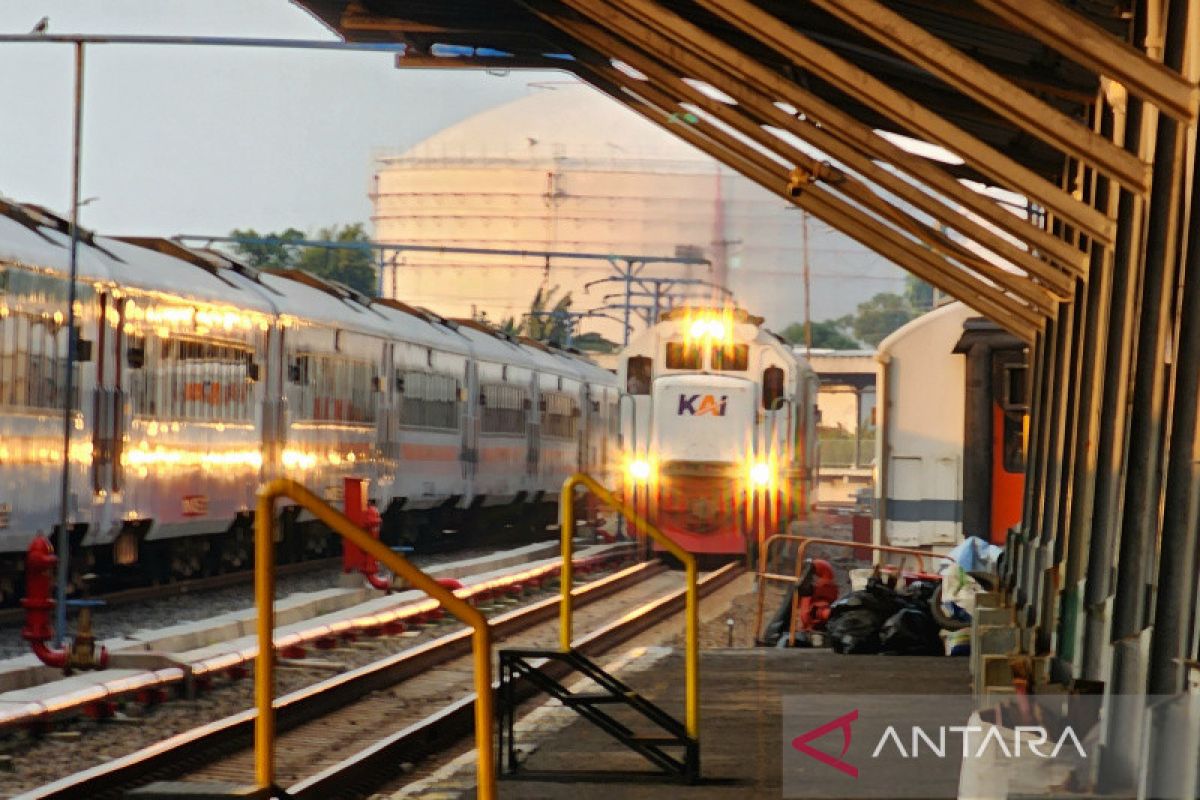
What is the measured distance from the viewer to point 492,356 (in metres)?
38.2

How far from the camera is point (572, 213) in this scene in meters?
86.4

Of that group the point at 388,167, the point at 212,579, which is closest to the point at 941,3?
the point at 212,579

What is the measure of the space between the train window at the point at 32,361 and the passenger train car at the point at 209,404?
0.06ft

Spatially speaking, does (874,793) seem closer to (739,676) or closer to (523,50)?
(739,676)

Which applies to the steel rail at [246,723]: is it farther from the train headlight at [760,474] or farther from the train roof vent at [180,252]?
the train headlight at [760,474]

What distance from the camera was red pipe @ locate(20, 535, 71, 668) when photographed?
1476cm

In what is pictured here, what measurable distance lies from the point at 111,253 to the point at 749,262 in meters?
67.5

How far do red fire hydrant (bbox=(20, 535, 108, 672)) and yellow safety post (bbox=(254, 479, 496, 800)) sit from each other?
8153 mm

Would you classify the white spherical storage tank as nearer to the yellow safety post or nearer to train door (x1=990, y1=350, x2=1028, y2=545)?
train door (x1=990, y1=350, x2=1028, y2=545)

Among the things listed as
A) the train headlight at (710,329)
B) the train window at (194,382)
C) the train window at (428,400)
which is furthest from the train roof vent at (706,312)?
the train window at (194,382)

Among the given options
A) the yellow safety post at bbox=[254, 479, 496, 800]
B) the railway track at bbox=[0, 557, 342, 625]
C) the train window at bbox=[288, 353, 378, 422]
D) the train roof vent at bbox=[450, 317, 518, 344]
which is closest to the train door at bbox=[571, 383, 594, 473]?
the train roof vent at bbox=[450, 317, 518, 344]

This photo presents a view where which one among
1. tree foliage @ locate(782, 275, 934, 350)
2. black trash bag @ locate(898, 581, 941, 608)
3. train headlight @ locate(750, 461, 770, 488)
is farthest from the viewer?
tree foliage @ locate(782, 275, 934, 350)

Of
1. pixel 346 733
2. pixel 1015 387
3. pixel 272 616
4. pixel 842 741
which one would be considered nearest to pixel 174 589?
pixel 1015 387

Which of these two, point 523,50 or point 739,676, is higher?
point 523,50
